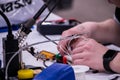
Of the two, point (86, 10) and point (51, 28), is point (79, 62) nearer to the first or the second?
point (51, 28)

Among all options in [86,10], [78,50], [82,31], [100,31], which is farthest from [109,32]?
[86,10]

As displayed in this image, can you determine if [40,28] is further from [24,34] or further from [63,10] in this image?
[63,10]

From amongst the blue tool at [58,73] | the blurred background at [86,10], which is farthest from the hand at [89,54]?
the blurred background at [86,10]

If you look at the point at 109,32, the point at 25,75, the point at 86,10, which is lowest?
the point at 25,75

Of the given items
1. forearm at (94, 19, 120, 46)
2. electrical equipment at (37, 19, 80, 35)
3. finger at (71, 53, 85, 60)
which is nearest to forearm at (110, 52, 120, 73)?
finger at (71, 53, 85, 60)

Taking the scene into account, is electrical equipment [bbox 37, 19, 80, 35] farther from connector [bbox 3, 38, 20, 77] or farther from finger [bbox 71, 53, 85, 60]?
connector [bbox 3, 38, 20, 77]

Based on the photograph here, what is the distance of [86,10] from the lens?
3.66 m

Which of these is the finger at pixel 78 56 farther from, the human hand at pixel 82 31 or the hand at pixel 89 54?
the human hand at pixel 82 31

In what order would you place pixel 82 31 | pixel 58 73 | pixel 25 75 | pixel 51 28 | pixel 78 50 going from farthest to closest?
pixel 51 28, pixel 82 31, pixel 78 50, pixel 25 75, pixel 58 73

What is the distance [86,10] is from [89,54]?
268 centimetres

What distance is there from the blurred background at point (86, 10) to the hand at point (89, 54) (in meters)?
2.27

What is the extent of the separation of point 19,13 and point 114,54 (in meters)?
0.64

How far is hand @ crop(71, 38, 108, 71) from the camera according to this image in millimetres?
977

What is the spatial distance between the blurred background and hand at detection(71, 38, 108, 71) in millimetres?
2271
